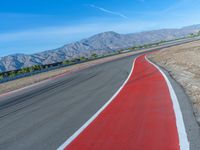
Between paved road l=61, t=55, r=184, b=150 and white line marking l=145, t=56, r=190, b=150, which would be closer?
white line marking l=145, t=56, r=190, b=150

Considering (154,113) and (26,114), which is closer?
(154,113)

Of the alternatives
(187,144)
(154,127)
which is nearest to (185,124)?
(154,127)

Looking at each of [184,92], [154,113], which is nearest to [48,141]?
[154,113]

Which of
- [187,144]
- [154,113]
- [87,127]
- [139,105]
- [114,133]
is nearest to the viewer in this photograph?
[187,144]

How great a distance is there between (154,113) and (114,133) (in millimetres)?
1804

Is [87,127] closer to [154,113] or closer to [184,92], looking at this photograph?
[154,113]

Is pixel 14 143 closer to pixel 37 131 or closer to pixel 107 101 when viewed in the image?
pixel 37 131

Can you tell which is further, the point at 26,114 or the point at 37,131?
the point at 26,114

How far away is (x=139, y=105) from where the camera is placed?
29.0ft

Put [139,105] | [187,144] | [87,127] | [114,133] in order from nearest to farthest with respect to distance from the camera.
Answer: [187,144] < [114,133] < [87,127] < [139,105]

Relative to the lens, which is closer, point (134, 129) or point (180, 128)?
point (180, 128)

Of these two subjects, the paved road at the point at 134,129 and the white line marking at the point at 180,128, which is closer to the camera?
the white line marking at the point at 180,128

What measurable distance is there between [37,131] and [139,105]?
3274 millimetres

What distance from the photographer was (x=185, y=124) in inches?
244
